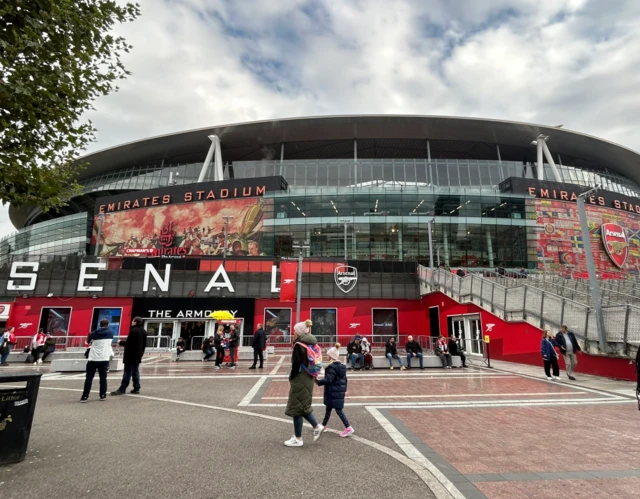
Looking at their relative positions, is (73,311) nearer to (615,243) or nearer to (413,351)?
(413,351)

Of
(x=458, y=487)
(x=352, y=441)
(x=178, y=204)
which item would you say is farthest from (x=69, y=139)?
(x=178, y=204)

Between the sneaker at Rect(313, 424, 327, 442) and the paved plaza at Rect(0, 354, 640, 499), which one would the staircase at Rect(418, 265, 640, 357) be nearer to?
the paved plaza at Rect(0, 354, 640, 499)

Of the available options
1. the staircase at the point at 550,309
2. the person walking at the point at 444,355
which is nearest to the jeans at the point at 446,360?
the person walking at the point at 444,355

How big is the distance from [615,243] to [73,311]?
5724cm

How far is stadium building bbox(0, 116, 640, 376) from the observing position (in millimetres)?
29875

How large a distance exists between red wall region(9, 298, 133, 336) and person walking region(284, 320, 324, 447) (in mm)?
27907

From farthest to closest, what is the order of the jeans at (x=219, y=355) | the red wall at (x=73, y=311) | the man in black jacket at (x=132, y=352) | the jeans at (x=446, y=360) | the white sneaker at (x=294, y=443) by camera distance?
the red wall at (x=73, y=311)
the jeans at (x=446, y=360)
the jeans at (x=219, y=355)
the man in black jacket at (x=132, y=352)
the white sneaker at (x=294, y=443)

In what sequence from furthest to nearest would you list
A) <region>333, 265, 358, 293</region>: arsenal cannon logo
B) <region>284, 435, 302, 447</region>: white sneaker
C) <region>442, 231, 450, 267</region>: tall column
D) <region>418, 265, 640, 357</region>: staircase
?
<region>442, 231, 450, 267</region>: tall column, <region>333, 265, 358, 293</region>: arsenal cannon logo, <region>418, 265, 640, 357</region>: staircase, <region>284, 435, 302, 447</region>: white sneaker

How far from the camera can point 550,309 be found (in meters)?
14.8

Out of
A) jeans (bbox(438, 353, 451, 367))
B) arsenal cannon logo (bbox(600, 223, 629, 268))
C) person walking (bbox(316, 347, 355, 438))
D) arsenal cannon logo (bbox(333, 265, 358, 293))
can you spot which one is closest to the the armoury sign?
arsenal cannon logo (bbox(600, 223, 629, 268))

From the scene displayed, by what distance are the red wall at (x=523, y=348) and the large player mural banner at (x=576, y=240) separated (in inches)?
988

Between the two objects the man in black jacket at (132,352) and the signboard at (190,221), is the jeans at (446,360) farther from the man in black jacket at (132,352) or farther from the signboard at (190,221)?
the signboard at (190,221)

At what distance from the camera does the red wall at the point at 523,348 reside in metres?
11.7

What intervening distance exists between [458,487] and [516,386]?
27.5 feet
